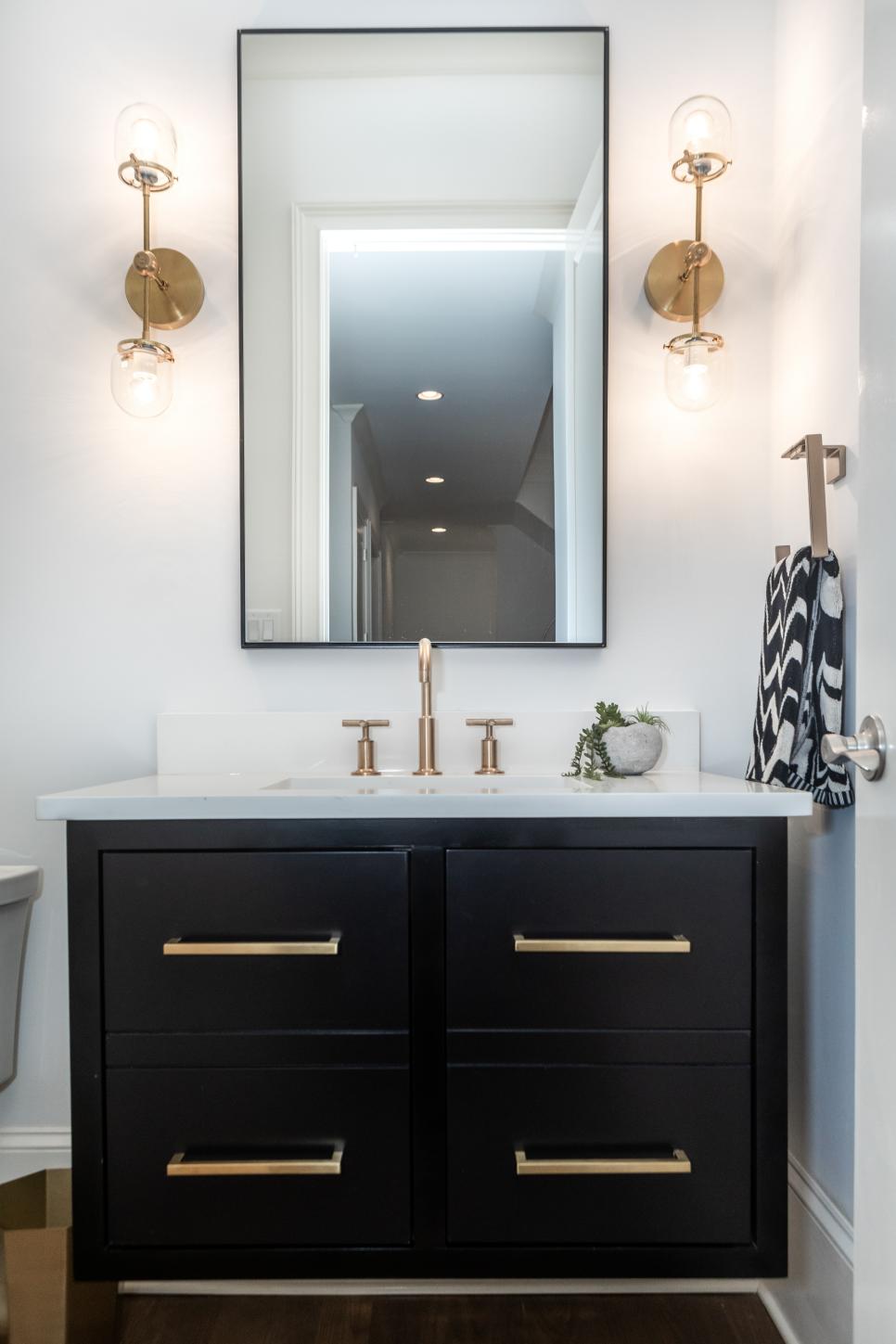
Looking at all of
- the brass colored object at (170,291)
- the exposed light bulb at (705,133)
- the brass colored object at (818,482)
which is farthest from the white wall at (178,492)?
the brass colored object at (818,482)

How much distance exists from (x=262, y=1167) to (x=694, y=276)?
1637 millimetres

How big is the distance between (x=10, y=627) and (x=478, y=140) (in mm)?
1317

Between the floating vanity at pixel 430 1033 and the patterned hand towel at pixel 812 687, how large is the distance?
156 mm

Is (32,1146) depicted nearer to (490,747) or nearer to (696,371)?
(490,747)

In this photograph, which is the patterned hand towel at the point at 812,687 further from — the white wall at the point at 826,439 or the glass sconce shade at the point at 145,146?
the glass sconce shade at the point at 145,146

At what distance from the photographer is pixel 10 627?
5.71 ft

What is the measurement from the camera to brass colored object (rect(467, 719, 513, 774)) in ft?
5.43

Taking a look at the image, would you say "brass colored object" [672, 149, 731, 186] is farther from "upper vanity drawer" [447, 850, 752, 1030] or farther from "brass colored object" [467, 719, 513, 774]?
"upper vanity drawer" [447, 850, 752, 1030]

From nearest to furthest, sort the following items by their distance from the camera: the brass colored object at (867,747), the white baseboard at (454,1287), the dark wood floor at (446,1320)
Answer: the brass colored object at (867,747), the dark wood floor at (446,1320), the white baseboard at (454,1287)

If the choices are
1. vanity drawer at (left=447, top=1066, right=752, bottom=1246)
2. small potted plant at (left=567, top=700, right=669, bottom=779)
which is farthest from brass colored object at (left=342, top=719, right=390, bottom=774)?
vanity drawer at (left=447, top=1066, right=752, bottom=1246)

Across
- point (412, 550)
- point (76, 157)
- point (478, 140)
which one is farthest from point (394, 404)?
point (76, 157)

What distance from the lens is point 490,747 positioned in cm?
166

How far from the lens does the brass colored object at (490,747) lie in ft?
5.43

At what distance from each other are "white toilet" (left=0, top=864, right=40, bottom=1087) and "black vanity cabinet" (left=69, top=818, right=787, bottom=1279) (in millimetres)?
447
